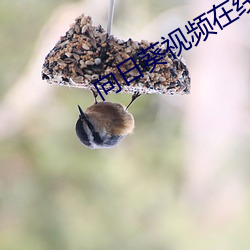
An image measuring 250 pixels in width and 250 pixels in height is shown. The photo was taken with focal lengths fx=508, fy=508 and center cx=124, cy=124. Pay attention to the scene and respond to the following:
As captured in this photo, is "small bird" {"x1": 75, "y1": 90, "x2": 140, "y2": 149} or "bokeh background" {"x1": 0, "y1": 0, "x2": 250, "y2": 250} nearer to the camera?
"small bird" {"x1": 75, "y1": 90, "x2": 140, "y2": 149}

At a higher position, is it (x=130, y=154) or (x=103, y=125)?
(x=130, y=154)

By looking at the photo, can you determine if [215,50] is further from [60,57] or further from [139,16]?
[60,57]

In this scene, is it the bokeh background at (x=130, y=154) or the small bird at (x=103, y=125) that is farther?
the bokeh background at (x=130, y=154)

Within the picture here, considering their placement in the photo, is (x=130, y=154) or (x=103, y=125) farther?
(x=130, y=154)

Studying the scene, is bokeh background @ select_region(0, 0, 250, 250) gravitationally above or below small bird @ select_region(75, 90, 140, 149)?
above
